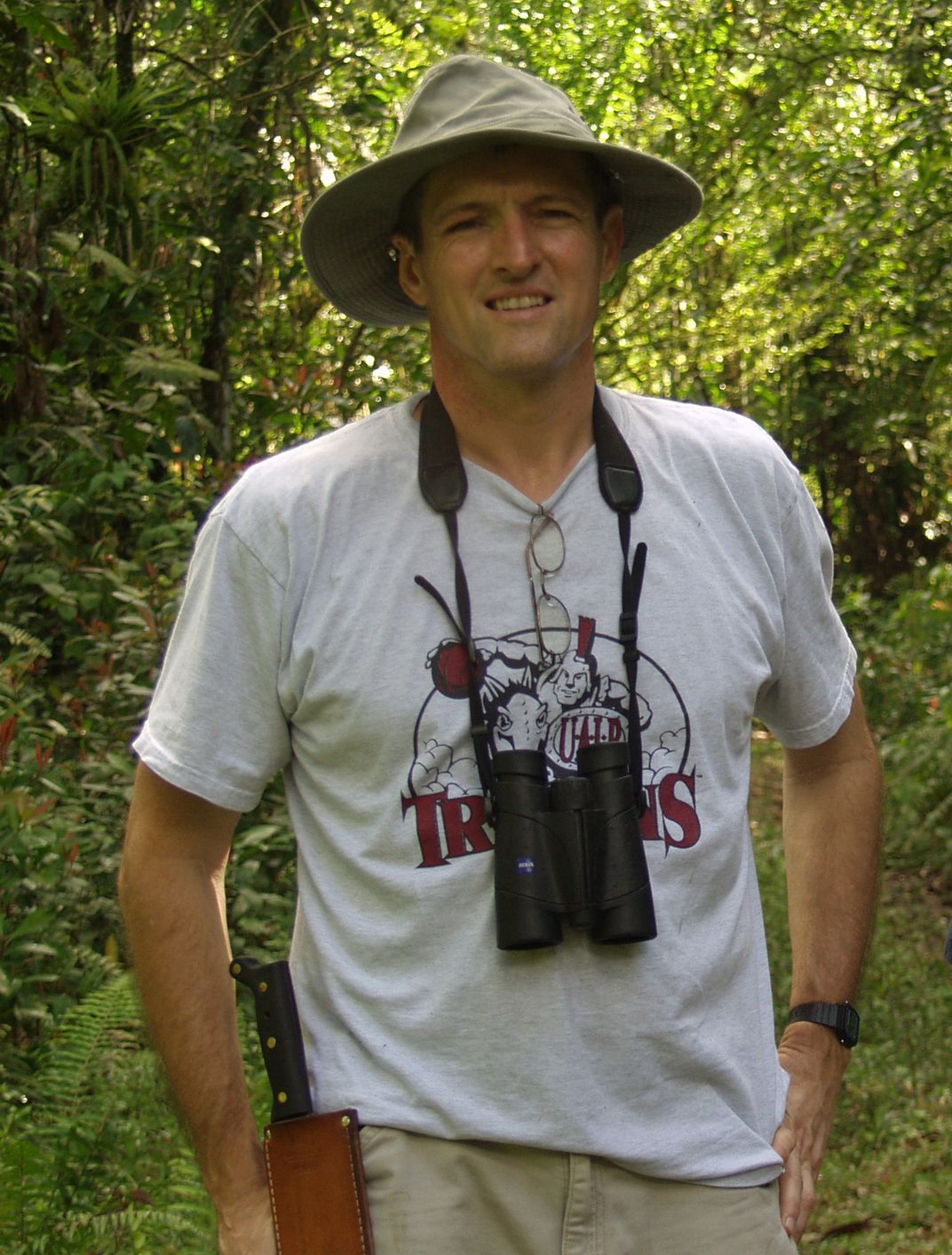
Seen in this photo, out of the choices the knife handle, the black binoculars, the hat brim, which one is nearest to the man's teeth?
the hat brim

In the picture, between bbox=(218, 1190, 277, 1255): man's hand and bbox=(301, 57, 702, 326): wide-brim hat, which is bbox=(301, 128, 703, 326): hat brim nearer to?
bbox=(301, 57, 702, 326): wide-brim hat

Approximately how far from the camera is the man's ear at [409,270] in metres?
2.79

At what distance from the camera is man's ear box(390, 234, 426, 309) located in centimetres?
279

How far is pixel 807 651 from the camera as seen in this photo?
106 inches

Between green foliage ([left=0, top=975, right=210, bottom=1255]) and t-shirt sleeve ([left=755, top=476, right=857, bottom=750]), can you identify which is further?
green foliage ([left=0, top=975, right=210, bottom=1255])

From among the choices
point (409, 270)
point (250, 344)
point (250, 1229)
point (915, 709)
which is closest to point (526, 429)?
point (409, 270)

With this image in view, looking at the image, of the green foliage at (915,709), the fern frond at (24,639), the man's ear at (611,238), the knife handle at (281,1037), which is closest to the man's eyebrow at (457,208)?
the man's ear at (611,238)

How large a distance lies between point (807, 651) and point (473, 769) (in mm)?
668

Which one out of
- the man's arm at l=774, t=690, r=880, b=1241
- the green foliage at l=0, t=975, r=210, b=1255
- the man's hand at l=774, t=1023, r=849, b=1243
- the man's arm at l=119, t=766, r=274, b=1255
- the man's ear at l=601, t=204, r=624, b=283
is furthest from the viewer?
the green foliage at l=0, t=975, r=210, b=1255

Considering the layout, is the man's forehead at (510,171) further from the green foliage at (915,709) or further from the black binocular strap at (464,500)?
the green foliage at (915,709)

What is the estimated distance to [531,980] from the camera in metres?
2.24

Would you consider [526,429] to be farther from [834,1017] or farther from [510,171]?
[834,1017]

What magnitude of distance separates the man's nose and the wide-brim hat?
12 centimetres

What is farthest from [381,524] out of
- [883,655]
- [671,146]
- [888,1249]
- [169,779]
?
[883,655]
